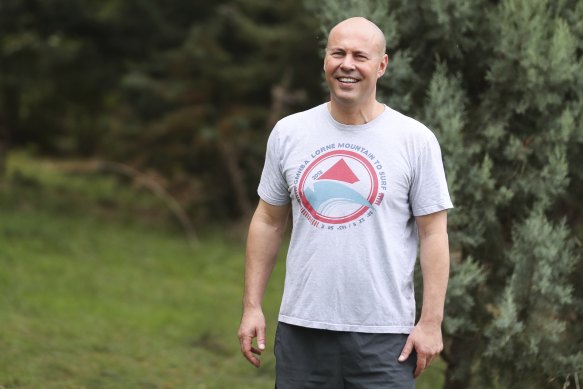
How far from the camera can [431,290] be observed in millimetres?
3248

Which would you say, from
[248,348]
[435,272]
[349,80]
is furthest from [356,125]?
[248,348]

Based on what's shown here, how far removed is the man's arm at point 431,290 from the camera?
322cm

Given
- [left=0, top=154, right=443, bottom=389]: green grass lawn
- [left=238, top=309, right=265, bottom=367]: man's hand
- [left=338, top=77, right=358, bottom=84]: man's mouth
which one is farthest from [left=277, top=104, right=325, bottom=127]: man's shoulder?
[left=0, top=154, right=443, bottom=389]: green grass lawn

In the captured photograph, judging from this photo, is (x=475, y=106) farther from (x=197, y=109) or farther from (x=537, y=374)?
(x=197, y=109)

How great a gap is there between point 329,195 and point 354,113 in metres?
0.29

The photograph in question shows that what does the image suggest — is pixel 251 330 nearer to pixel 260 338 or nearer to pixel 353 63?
pixel 260 338

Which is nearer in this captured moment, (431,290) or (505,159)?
(431,290)

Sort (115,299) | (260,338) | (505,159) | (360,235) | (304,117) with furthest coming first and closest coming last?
(115,299) → (505,159) → (260,338) → (304,117) → (360,235)

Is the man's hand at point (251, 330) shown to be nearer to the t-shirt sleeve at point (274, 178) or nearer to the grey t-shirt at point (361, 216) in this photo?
the grey t-shirt at point (361, 216)

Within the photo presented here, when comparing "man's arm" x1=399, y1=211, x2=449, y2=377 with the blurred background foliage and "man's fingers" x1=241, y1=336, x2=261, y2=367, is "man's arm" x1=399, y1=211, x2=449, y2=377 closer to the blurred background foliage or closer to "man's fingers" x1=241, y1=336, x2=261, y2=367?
"man's fingers" x1=241, y1=336, x2=261, y2=367

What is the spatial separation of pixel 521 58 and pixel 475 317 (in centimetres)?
124

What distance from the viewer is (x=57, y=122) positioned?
75.6 feet

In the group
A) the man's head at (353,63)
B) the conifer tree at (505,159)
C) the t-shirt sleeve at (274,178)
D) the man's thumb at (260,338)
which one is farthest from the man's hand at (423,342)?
the conifer tree at (505,159)

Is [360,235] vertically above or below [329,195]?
below
